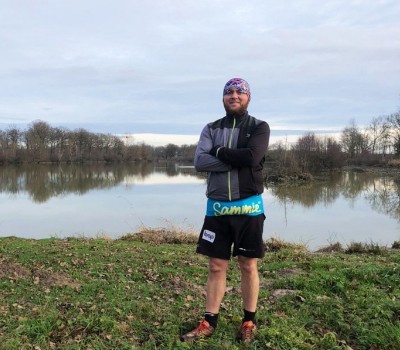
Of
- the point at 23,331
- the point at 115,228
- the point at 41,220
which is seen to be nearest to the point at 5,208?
the point at 41,220

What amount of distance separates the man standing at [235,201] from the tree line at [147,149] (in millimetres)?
39985

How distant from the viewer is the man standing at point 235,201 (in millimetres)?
3229

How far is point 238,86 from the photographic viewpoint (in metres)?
3.31

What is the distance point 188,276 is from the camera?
5531 mm

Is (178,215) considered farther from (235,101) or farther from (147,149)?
(147,149)

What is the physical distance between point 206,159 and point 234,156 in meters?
0.28

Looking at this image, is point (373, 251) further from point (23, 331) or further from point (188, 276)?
point (23, 331)

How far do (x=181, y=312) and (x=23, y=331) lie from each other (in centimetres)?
142

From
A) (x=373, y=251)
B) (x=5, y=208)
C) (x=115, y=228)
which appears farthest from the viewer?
(x=5, y=208)

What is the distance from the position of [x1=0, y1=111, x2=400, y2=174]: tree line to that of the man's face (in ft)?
131

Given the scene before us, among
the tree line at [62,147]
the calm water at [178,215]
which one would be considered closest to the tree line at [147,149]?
the tree line at [62,147]

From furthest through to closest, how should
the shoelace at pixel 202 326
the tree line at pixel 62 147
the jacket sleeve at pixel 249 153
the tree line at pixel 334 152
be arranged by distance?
1. the tree line at pixel 62 147
2. the tree line at pixel 334 152
3. the shoelace at pixel 202 326
4. the jacket sleeve at pixel 249 153

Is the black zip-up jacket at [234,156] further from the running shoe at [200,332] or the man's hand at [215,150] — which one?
the running shoe at [200,332]

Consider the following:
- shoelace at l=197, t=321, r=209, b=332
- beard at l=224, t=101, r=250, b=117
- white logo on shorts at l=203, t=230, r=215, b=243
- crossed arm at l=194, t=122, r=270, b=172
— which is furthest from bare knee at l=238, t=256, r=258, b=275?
beard at l=224, t=101, r=250, b=117
